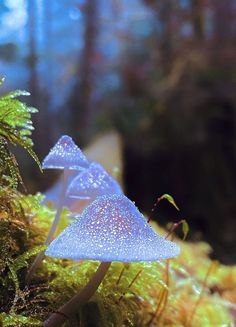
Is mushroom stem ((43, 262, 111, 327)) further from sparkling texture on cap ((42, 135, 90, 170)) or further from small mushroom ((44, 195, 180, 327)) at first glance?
sparkling texture on cap ((42, 135, 90, 170))

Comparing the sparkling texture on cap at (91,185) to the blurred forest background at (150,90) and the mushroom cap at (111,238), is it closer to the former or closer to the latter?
the mushroom cap at (111,238)

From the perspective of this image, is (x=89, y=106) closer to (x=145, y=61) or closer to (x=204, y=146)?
(x=145, y=61)

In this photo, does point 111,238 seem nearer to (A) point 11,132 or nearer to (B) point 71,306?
(B) point 71,306

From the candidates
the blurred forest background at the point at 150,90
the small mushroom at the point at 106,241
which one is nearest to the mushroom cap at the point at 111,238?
the small mushroom at the point at 106,241

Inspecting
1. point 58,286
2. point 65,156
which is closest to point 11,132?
point 65,156

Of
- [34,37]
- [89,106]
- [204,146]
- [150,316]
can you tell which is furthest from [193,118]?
[150,316]

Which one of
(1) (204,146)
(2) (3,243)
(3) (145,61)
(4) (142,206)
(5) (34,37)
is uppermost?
(2) (3,243)
